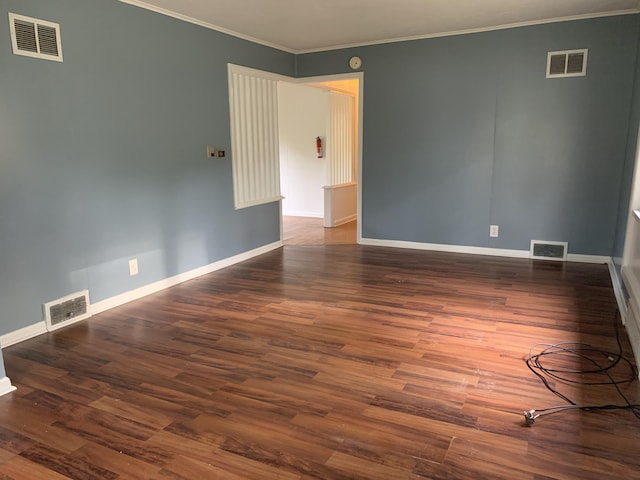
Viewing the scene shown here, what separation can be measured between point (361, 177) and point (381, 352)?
342 centimetres

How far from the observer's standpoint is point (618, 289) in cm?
387

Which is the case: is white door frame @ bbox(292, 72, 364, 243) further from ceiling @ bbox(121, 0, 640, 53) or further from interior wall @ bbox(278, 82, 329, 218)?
interior wall @ bbox(278, 82, 329, 218)

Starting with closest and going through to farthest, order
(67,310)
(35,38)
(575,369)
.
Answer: (575,369)
(35,38)
(67,310)

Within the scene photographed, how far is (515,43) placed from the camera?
16.3ft

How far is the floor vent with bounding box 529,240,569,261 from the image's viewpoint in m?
5.12

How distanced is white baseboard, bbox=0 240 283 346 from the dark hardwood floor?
0.09 metres

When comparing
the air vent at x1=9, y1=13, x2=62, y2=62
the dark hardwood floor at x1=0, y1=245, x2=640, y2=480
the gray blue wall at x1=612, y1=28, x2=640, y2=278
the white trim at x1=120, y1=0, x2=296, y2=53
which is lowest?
the dark hardwood floor at x1=0, y1=245, x2=640, y2=480

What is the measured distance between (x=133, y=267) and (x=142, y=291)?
0.80 ft

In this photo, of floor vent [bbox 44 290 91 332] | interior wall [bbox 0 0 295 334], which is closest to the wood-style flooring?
interior wall [bbox 0 0 295 334]

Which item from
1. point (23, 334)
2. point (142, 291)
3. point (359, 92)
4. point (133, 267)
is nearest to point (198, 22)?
point (359, 92)

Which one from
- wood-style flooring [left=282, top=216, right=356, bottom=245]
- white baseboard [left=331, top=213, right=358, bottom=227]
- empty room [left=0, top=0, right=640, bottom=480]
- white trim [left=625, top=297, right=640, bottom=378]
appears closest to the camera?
empty room [left=0, top=0, right=640, bottom=480]

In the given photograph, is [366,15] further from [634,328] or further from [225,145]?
[634,328]

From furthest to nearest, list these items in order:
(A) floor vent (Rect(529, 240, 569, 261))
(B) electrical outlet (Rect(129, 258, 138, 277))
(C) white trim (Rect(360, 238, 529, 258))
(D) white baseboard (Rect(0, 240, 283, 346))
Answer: (C) white trim (Rect(360, 238, 529, 258)), (A) floor vent (Rect(529, 240, 569, 261)), (B) electrical outlet (Rect(129, 258, 138, 277)), (D) white baseboard (Rect(0, 240, 283, 346))

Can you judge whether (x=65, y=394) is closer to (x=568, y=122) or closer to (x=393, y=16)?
(x=393, y=16)
